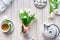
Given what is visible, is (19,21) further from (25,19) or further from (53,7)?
(53,7)

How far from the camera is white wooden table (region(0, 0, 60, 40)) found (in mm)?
1715

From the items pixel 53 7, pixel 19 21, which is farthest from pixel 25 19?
pixel 53 7

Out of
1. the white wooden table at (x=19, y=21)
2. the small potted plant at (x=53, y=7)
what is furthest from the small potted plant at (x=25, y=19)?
the small potted plant at (x=53, y=7)

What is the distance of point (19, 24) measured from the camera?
68.8 inches

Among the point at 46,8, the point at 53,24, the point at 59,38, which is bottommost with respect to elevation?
the point at 59,38

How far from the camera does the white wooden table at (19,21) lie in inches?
67.5

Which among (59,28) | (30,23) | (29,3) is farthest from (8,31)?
(59,28)

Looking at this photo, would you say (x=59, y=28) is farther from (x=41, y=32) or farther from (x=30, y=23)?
(x=30, y=23)

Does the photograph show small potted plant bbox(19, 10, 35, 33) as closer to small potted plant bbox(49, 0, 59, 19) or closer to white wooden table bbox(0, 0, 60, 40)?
white wooden table bbox(0, 0, 60, 40)

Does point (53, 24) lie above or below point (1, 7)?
below

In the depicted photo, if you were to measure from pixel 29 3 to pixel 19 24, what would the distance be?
0.24 metres

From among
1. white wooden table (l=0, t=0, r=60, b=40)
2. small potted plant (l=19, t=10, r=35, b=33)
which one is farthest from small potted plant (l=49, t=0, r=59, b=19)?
small potted plant (l=19, t=10, r=35, b=33)

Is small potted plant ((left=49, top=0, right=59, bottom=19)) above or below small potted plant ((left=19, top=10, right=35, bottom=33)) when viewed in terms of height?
above

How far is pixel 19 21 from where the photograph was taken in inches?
68.8
